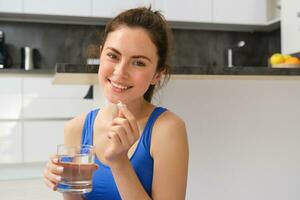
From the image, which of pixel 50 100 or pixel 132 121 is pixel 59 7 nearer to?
pixel 50 100

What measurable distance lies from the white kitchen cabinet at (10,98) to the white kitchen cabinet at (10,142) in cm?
8

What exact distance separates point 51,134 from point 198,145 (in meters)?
2.45

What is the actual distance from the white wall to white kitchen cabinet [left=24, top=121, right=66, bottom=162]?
2.41 m

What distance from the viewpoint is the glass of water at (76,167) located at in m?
0.87

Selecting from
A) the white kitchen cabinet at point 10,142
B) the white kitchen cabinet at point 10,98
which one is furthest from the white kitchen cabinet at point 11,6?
the white kitchen cabinet at point 10,142

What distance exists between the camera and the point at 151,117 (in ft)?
3.47

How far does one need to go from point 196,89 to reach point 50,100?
2.45 meters

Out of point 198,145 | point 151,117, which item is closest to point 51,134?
point 198,145

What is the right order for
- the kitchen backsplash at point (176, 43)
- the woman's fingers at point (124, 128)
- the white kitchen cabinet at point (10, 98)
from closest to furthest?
the woman's fingers at point (124, 128) < the white kitchen cabinet at point (10, 98) < the kitchen backsplash at point (176, 43)

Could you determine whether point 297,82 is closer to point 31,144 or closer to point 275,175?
point 275,175

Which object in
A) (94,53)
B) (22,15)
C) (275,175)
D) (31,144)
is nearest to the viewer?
(94,53)

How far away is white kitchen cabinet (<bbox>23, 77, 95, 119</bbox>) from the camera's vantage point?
365 cm

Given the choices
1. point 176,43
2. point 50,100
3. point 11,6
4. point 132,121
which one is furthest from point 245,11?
point 132,121

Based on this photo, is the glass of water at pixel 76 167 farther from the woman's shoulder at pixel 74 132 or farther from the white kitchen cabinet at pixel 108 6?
the white kitchen cabinet at pixel 108 6
